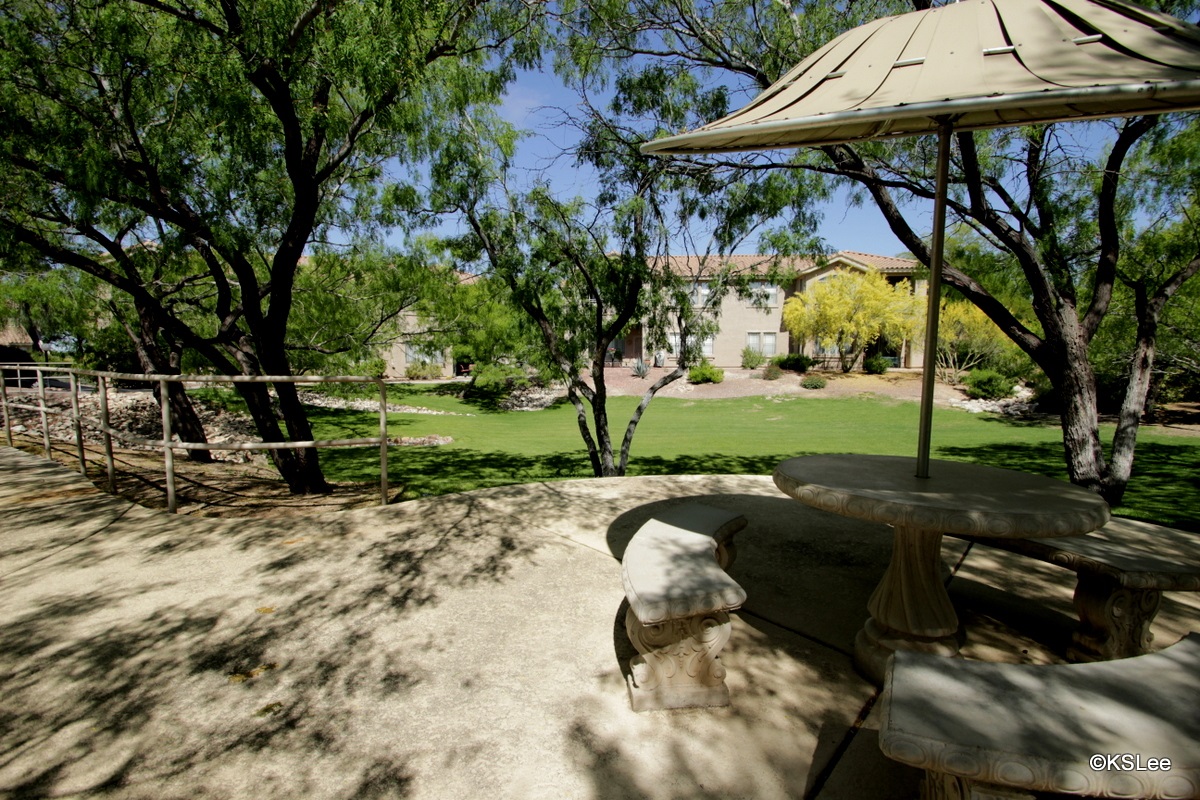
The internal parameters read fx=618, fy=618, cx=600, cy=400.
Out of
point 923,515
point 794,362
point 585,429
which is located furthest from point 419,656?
point 794,362

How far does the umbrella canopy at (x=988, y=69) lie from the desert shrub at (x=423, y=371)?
100 feet

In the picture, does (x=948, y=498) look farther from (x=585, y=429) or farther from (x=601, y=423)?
(x=585, y=429)

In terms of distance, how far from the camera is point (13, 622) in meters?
3.12

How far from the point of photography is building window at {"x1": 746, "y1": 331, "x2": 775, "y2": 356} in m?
36.3

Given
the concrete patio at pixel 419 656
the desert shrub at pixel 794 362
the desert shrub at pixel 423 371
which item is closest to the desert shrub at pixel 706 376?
the desert shrub at pixel 794 362

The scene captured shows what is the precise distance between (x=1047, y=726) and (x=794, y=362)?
29.1m

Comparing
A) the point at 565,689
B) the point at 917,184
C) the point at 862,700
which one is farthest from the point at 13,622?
the point at 917,184

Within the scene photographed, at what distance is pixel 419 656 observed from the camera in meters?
2.90

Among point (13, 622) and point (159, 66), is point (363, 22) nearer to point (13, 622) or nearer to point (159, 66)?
point (159, 66)

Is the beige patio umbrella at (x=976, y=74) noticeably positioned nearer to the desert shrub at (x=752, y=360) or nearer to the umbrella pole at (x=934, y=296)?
the umbrella pole at (x=934, y=296)

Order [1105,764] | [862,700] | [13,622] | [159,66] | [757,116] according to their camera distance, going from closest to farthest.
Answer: [1105,764] < [862,700] < [757,116] < [13,622] < [159,66]

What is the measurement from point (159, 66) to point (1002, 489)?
7.62 meters

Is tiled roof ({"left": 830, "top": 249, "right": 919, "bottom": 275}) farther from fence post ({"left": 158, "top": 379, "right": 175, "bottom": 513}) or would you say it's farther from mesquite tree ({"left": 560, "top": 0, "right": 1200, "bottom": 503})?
fence post ({"left": 158, "top": 379, "right": 175, "bottom": 513})

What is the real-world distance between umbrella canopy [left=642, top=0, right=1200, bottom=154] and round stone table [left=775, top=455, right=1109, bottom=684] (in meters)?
1.50
